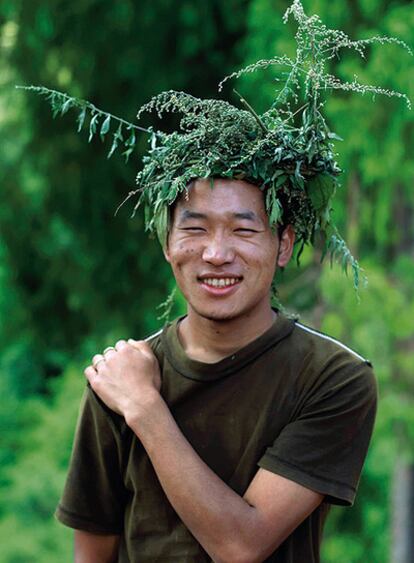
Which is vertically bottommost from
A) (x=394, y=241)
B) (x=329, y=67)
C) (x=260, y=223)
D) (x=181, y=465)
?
(x=181, y=465)

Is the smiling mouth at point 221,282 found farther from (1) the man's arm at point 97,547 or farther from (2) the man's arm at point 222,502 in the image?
(1) the man's arm at point 97,547

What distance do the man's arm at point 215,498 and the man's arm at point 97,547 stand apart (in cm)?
39

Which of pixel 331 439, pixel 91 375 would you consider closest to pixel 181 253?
pixel 91 375

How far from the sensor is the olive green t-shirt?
2859 mm

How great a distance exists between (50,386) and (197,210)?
33.7 feet

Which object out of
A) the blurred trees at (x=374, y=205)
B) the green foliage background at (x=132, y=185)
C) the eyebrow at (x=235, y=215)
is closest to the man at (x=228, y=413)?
the eyebrow at (x=235, y=215)

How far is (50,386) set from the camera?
42.5ft

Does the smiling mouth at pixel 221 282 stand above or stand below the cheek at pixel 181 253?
below

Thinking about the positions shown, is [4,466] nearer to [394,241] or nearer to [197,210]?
[394,241]

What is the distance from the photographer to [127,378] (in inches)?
116

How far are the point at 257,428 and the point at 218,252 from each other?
40 centimetres

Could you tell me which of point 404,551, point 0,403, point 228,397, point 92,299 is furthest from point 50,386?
point 228,397

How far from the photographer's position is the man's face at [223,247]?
286 cm

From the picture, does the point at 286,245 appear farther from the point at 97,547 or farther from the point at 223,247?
the point at 97,547
